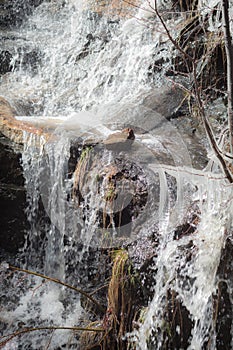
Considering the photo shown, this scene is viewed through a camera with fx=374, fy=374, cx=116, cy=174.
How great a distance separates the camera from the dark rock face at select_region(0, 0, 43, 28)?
22.9 ft

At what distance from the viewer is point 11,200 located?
403 cm

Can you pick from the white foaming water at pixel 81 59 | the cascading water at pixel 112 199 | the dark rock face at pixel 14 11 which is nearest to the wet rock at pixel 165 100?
the cascading water at pixel 112 199

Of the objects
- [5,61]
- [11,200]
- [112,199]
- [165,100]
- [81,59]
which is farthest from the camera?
[5,61]

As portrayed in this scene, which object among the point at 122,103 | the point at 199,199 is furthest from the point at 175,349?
the point at 122,103

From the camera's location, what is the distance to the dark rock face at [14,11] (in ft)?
22.9

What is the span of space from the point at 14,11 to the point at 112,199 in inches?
212

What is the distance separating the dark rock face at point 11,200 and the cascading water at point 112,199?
0.11m

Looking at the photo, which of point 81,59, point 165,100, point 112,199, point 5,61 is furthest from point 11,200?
point 5,61

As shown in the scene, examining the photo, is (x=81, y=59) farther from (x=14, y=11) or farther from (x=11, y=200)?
(x=11, y=200)

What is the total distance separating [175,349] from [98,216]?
1.26m

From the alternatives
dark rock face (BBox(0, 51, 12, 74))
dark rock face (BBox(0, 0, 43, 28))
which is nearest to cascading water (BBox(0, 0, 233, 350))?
dark rock face (BBox(0, 51, 12, 74))

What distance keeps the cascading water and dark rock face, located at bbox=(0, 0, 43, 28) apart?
173 cm

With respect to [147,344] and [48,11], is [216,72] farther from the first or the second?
[48,11]

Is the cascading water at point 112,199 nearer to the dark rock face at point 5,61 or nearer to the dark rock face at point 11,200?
the dark rock face at point 11,200
